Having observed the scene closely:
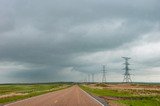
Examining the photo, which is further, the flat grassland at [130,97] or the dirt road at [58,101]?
the flat grassland at [130,97]

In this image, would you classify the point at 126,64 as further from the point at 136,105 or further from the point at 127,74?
the point at 136,105

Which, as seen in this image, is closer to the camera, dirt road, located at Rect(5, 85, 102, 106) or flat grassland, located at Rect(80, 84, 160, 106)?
dirt road, located at Rect(5, 85, 102, 106)

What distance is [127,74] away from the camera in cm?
14038

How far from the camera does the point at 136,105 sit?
31.0 metres

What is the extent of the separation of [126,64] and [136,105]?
105m

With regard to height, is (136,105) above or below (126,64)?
below

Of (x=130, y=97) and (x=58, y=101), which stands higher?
(x=130, y=97)

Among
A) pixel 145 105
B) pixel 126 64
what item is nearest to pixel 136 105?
pixel 145 105

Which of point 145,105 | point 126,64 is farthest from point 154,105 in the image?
point 126,64

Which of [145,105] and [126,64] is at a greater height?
[126,64]

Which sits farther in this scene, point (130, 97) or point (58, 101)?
point (130, 97)

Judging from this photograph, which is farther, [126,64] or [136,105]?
[126,64]

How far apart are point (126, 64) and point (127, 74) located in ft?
21.3

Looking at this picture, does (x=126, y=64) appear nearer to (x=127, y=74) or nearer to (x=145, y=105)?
(x=127, y=74)
